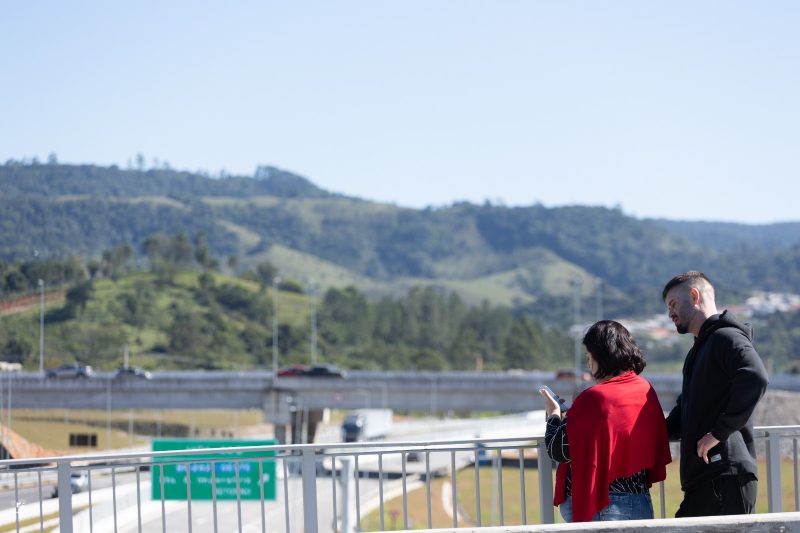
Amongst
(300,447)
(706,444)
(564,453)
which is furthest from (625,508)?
(300,447)

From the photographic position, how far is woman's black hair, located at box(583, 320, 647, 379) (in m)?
6.08

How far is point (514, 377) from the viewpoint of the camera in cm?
6194

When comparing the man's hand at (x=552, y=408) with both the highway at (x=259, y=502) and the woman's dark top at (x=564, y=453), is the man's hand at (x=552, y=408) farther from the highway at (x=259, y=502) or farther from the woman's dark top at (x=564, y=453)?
the highway at (x=259, y=502)

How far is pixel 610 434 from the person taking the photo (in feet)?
19.7

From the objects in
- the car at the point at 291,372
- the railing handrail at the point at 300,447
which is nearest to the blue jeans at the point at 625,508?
the railing handrail at the point at 300,447

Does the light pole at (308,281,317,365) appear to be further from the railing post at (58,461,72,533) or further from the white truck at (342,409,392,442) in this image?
the railing post at (58,461,72,533)

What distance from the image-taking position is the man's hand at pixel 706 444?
6020mm

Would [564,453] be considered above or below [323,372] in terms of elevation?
above

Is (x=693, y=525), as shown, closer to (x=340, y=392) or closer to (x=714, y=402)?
(x=714, y=402)

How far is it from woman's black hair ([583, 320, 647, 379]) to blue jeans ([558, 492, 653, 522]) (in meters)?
0.68

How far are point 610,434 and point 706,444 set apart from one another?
1.72 feet

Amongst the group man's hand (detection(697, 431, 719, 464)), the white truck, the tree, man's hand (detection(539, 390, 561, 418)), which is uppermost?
the tree

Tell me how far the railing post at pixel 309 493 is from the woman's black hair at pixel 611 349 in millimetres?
2214

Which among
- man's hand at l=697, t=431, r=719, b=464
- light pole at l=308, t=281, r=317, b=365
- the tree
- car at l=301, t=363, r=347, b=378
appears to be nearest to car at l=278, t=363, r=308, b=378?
car at l=301, t=363, r=347, b=378
